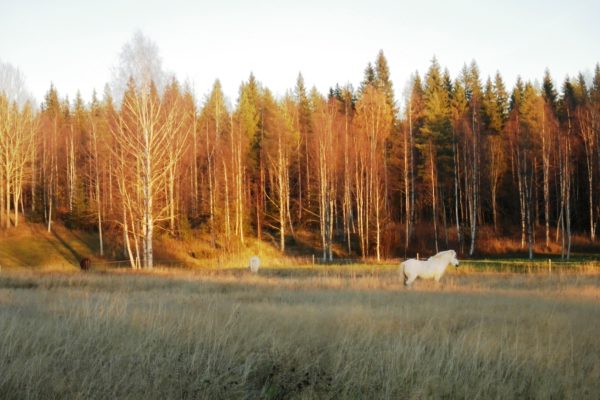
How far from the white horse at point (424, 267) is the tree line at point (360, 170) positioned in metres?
16.3

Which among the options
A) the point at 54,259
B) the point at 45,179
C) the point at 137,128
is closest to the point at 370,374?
the point at 137,128

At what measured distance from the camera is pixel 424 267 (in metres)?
17.7

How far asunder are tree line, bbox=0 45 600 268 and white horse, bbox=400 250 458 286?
1628cm

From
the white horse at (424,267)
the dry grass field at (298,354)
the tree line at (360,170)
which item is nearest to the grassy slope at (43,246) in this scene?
the tree line at (360,170)

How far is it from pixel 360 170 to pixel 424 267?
78.9 feet

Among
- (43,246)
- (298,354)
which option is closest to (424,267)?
(298,354)

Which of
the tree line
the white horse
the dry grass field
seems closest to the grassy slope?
the tree line

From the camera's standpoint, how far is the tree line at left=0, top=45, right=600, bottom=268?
38.1m

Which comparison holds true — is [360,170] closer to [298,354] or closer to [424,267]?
[424,267]

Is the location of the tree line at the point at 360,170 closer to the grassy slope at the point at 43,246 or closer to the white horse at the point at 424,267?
the grassy slope at the point at 43,246

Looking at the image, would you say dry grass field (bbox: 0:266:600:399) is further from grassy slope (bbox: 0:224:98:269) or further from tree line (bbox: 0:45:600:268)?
grassy slope (bbox: 0:224:98:269)

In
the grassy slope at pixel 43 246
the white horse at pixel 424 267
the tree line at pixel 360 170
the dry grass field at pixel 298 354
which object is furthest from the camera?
the tree line at pixel 360 170

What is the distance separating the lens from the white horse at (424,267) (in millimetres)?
17281

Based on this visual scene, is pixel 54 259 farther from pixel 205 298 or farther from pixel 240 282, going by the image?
pixel 205 298
